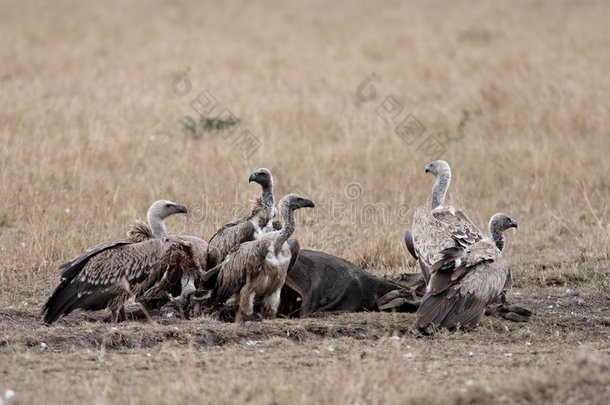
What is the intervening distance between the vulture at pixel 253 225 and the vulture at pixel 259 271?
1.49 ft

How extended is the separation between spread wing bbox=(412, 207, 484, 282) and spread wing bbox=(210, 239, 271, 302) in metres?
1.23

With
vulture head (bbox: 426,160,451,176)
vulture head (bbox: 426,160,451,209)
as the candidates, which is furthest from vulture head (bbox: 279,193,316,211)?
vulture head (bbox: 426,160,451,176)

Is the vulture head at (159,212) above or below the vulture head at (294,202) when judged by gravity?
below

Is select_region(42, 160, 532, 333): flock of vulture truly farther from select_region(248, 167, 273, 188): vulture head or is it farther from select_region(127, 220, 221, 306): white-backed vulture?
select_region(248, 167, 273, 188): vulture head

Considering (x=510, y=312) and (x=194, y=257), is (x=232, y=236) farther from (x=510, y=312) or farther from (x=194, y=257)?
(x=510, y=312)

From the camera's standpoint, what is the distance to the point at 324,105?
1534 centimetres

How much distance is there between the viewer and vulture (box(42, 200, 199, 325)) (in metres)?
7.49

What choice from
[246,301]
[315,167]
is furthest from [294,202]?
[315,167]

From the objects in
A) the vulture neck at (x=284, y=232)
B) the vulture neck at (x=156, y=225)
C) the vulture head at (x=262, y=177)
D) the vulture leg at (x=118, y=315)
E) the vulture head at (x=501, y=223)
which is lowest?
the vulture leg at (x=118, y=315)

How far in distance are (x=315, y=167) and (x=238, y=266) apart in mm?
4373

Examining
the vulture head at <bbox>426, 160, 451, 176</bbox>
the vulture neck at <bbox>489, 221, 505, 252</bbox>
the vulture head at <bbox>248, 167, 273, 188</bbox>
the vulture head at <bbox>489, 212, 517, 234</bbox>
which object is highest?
the vulture head at <bbox>426, 160, 451, 176</bbox>

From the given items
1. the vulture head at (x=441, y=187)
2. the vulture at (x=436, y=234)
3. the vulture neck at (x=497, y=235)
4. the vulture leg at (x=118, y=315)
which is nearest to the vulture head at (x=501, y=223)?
the vulture neck at (x=497, y=235)

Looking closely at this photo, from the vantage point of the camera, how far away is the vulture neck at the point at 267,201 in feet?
29.0

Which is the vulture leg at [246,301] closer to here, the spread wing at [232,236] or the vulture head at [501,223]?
the spread wing at [232,236]
